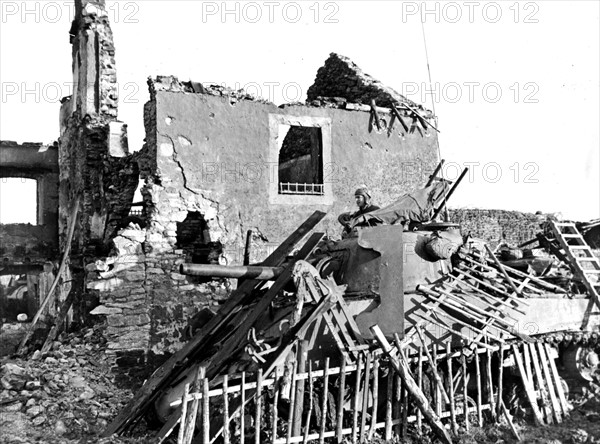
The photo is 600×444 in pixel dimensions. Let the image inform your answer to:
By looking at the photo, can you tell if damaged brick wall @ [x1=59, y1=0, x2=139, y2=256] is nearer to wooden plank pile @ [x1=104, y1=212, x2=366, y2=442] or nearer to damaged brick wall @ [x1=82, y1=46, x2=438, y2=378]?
damaged brick wall @ [x1=82, y1=46, x2=438, y2=378]

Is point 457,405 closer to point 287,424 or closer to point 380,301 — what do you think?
point 380,301

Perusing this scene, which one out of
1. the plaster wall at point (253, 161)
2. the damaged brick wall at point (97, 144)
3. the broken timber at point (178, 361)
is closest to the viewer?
the broken timber at point (178, 361)

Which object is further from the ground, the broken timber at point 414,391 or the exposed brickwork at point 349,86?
the exposed brickwork at point 349,86

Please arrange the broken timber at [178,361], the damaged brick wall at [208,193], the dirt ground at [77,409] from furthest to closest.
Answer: the damaged brick wall at [208,193]
the broken timber at [178,361]
the dirt ground at [77,409]

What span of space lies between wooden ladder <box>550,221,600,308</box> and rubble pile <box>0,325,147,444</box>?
23.3 ft

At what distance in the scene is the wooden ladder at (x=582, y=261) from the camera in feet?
37.1

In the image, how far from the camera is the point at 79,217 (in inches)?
669

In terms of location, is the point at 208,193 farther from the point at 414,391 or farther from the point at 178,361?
the point at 414,391

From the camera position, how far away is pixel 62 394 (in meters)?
9.79

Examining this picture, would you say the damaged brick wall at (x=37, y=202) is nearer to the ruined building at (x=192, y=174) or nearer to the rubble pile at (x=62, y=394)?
the ruined building at (x=192, y=174)

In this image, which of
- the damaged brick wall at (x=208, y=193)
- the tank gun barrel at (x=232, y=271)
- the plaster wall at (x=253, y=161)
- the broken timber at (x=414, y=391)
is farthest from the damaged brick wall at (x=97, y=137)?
the broken timber at (x=414, y=391)

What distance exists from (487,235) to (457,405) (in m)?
A: 11.7

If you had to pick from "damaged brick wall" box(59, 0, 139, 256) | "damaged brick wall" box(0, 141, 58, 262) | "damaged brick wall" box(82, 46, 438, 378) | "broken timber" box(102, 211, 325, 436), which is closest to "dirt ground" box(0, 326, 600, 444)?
Result: "broken timber" box(102, 211, 325, 436)

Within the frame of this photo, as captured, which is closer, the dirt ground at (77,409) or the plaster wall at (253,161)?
the dirt ground at (77,409)
